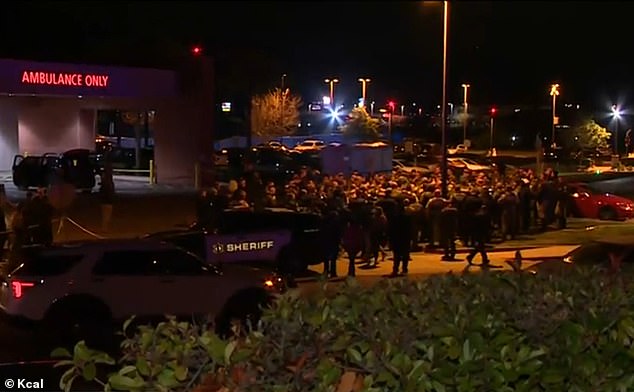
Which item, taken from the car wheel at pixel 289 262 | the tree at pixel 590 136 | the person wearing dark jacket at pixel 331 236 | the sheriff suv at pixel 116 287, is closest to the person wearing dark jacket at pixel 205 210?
the car wheel at pixel 289 262

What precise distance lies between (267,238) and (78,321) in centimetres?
670

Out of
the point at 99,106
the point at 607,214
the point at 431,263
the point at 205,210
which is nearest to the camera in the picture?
the point at 205,210

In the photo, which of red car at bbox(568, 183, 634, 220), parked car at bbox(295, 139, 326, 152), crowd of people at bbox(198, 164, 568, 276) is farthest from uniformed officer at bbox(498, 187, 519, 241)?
parked car at bbox(295, 139, 326, 152)

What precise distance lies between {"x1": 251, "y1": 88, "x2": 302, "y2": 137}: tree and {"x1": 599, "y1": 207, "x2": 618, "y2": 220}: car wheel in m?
53.8

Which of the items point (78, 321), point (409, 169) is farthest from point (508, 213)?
point (409, 169)

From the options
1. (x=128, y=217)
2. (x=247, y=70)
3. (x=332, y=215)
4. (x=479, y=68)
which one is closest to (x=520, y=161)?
(x=247, y=70)

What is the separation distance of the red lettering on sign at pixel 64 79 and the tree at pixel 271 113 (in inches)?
1929

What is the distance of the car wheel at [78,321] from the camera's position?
12984 mm

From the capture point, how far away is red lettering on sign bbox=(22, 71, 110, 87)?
3259 cm

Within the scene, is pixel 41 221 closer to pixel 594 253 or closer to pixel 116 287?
pixel 116 287

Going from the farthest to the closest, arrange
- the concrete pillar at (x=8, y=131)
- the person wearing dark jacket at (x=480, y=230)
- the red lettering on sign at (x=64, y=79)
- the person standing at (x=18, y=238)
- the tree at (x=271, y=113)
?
the tree at (x=271, y=113)
the concrete pillar at (x=8, y=131)
the red lettering on sign at (x=64, y=79)
the person wearing dark jacket at (x=480, y=230)
the person standing at (x=18, y=238)

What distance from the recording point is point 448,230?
74.3 feet

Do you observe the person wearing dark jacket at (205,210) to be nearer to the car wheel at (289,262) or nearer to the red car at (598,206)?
the car wheel at (289,262)

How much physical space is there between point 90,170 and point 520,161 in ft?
113
